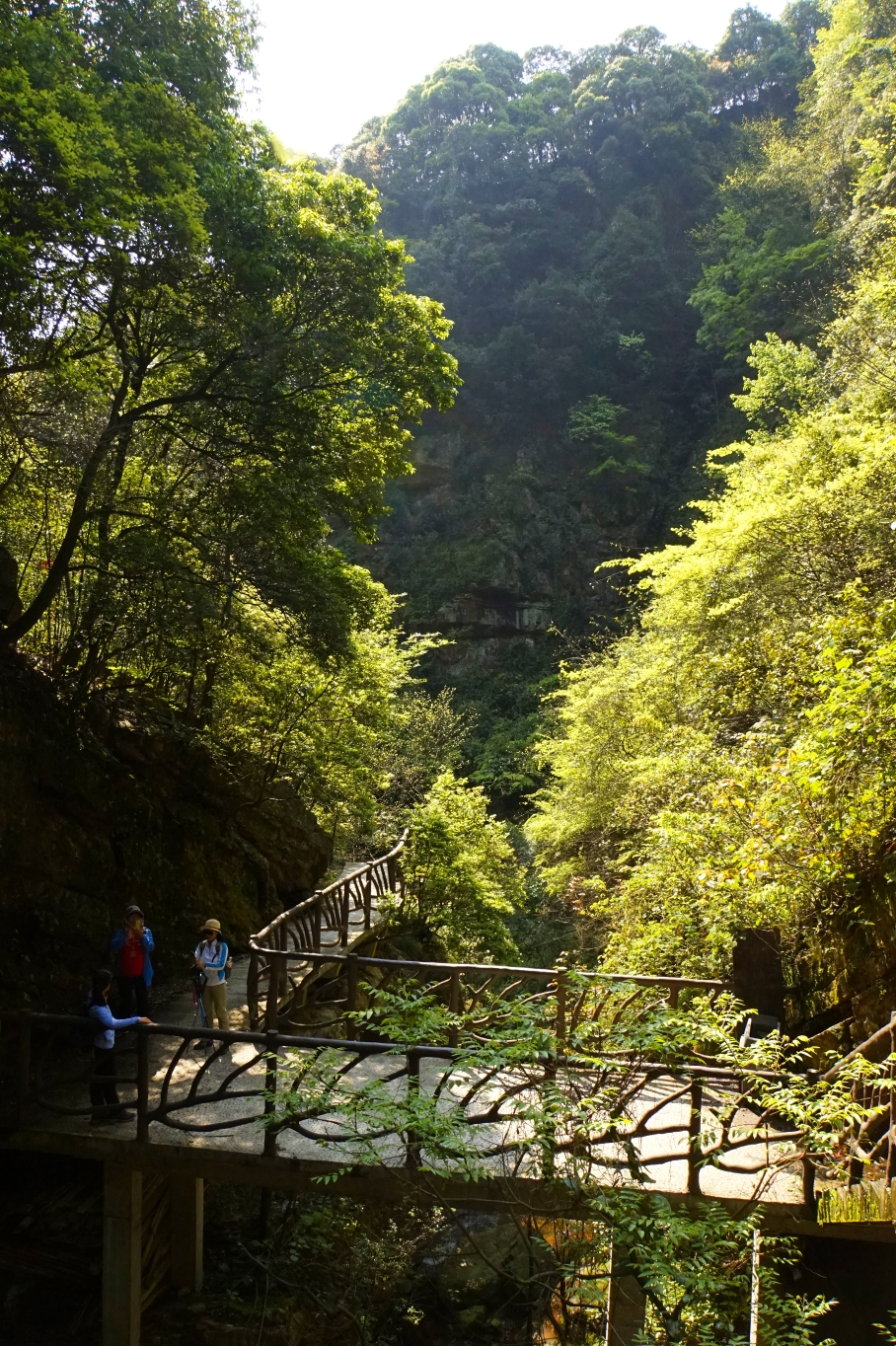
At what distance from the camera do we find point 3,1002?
800 cm

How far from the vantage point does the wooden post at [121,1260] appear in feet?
21.7

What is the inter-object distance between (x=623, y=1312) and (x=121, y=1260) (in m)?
3.93

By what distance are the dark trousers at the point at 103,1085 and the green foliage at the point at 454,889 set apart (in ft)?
23.4

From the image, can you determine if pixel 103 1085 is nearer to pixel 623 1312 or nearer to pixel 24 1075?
pixel 24 1075

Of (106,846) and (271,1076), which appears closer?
(271,1076)

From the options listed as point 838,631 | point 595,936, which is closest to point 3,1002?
point 838,631

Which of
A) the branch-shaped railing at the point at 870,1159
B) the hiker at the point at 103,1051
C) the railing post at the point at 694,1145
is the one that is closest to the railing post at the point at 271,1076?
the hiker at the point at 103,1051

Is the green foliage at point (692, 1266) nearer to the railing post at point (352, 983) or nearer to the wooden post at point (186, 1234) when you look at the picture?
the railing post at point (352, 983)

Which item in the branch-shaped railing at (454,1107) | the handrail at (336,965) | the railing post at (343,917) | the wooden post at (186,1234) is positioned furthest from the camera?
the railing post at (343,917)

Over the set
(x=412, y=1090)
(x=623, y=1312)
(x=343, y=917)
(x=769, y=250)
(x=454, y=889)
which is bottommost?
(x=623, y=1312)

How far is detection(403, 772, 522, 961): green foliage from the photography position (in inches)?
529

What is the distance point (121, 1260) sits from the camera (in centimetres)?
671

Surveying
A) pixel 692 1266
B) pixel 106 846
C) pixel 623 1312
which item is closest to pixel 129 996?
pixel 106 846

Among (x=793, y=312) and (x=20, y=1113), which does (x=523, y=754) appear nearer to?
(x=793, y=312)
